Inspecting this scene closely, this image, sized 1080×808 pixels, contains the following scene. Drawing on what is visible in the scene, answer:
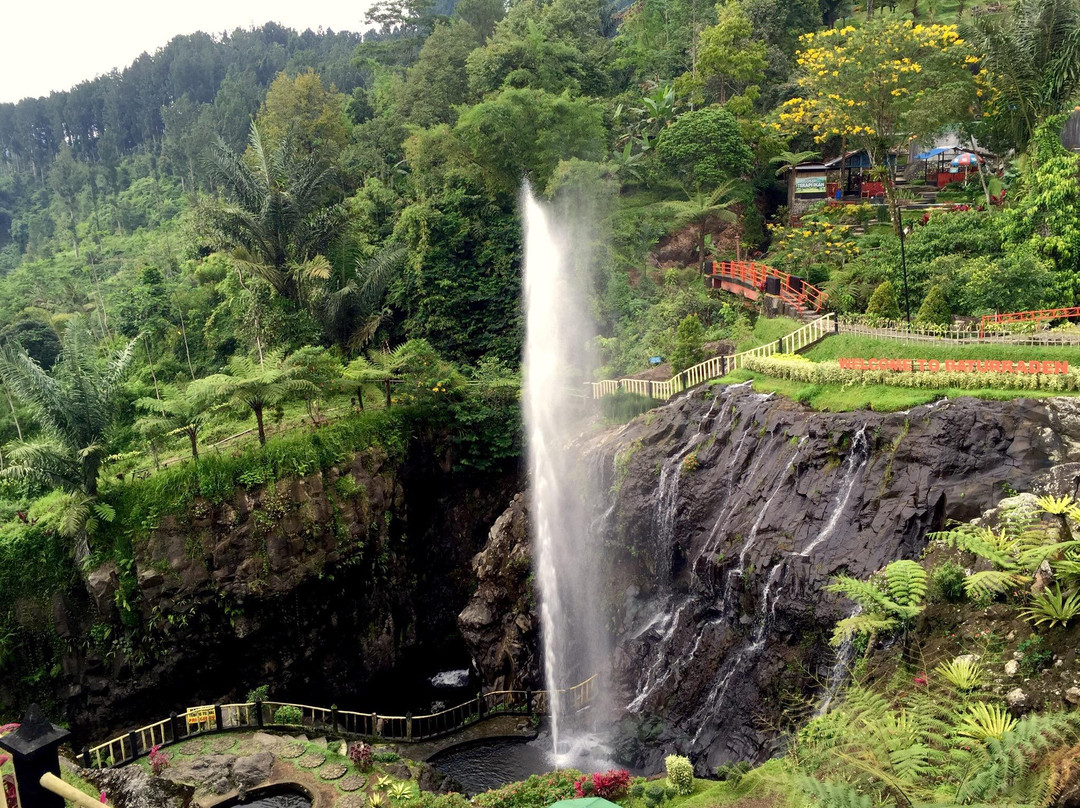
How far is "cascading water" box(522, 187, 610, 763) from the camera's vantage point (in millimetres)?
22781

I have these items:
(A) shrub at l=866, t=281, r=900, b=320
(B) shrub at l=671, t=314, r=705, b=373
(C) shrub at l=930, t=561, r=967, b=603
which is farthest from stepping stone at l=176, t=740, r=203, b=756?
(A) shrub at l=866, t=281, r=900, b=320

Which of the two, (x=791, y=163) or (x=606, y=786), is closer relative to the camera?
(x=606, y=786)

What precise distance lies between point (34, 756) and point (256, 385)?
1930 centimetres

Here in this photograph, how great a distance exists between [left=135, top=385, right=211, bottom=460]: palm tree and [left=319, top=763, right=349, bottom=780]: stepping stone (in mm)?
10984

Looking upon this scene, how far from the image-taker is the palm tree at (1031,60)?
24.8m

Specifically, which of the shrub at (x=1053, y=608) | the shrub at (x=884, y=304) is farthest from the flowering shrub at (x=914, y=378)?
the shrub at (x=1053, y=608)

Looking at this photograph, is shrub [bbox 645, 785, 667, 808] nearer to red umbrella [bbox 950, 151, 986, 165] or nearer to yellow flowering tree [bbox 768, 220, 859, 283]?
yellow flowering tree [bbox 768, 220, 859, 283]

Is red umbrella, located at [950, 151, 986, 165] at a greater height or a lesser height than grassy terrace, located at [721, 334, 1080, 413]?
greater

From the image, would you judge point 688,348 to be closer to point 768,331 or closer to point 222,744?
point 768,331

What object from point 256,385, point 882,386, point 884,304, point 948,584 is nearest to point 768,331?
point 884,304

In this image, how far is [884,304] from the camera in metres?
23.5

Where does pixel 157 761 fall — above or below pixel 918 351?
below

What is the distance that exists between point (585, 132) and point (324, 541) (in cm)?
1986

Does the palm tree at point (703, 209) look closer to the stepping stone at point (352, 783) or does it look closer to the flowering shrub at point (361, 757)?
the flowering shrub at point (361, 757)
